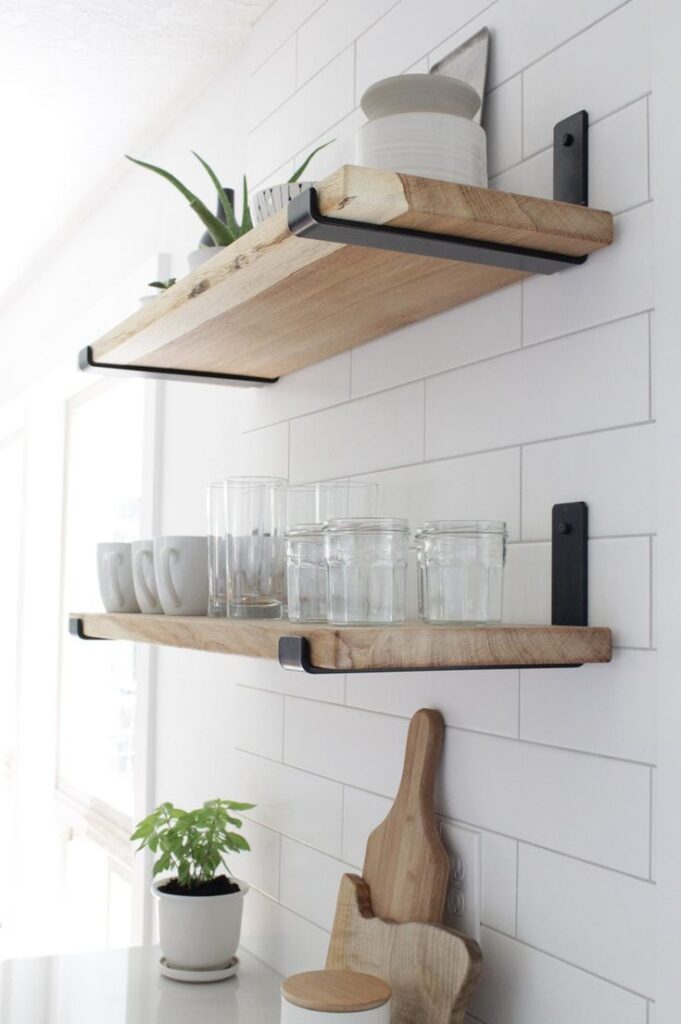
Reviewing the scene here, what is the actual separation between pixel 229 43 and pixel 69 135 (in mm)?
603

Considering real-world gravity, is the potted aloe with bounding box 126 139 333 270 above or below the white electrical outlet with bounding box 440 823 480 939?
above

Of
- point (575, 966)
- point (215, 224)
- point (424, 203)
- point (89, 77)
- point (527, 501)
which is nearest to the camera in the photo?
point (424, 203)

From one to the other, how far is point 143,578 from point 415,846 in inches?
18.9

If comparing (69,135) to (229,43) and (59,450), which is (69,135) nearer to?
(229,43)

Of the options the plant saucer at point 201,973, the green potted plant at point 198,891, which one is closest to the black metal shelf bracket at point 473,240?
the green potted plant at point 198,891

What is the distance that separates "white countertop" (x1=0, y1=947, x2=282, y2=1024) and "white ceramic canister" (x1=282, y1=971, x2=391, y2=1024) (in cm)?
32

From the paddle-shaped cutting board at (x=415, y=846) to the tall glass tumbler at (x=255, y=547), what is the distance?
0.21 m

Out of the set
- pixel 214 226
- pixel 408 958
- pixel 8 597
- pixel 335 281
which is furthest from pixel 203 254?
pixel 8 597

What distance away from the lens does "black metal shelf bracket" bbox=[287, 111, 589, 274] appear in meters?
0.88

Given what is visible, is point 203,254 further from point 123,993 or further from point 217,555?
point 123,993

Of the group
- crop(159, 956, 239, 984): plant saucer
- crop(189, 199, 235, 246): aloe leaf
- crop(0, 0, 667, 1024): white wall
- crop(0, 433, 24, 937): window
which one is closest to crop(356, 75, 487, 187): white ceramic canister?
crop(0, 0, 667, 1024): white wall

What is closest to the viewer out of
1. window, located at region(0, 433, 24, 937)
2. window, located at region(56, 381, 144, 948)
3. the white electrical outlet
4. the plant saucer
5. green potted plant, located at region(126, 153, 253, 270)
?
the white electrical outlet

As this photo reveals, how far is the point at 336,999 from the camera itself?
1036mm

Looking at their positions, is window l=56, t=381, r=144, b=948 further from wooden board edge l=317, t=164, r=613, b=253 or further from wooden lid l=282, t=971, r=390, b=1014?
wooden board edge l=317, t=164, r=613, b=253
